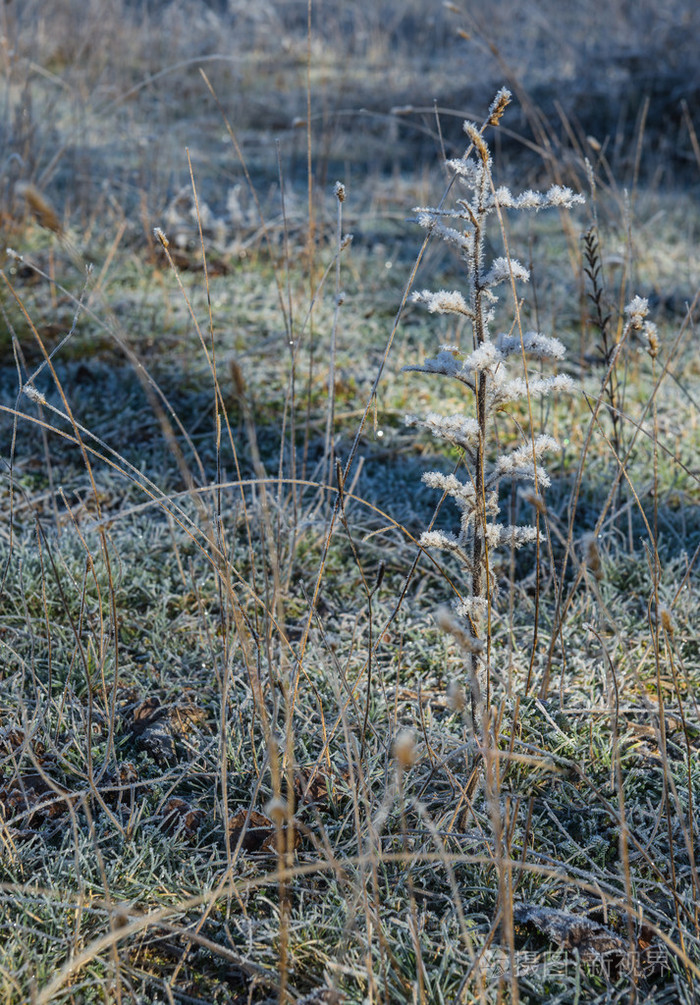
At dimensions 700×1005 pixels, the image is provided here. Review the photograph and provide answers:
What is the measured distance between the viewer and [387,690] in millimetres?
1848

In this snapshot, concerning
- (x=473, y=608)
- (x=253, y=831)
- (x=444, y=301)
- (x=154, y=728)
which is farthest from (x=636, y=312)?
(x=154, y=728)

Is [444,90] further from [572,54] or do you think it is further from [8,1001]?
[8,1001]

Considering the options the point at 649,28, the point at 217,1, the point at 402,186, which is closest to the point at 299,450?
the point at 402,186

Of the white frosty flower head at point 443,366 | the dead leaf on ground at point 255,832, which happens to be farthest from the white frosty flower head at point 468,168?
the dead leaf on ground at point 255,832

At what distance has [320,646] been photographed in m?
1.85

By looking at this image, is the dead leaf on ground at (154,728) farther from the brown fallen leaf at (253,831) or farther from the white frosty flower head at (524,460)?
the white frosty flower head at (524,460)

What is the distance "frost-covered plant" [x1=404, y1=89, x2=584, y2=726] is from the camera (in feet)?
3.92

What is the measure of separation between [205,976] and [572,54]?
9.00m

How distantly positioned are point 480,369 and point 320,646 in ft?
3.02

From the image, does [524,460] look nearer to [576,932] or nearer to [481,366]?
[481,366]

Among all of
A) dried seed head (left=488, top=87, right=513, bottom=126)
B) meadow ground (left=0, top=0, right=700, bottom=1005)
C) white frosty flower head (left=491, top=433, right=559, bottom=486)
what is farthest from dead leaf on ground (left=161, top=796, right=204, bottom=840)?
dried seed head (left=488, top=87, right=513, bottom=126)

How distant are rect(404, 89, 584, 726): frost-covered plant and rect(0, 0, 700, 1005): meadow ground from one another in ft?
0.32

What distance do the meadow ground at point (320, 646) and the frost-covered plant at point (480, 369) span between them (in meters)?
0.10

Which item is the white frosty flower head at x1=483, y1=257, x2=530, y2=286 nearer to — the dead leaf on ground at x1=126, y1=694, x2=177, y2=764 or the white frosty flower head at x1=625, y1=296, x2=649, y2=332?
the white frosty flower head at x1=625, y1=296, x2=649, y2=332
